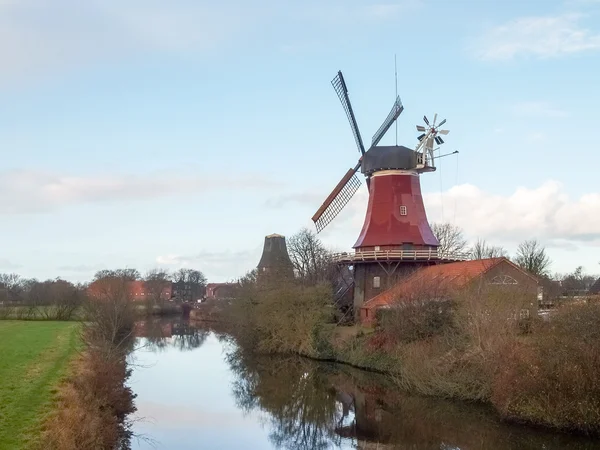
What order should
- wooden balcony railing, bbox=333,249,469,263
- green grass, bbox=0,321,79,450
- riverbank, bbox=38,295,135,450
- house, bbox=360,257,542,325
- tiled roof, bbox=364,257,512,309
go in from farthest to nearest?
1. wooden balcony railing, bbox=333,249,469,263
2. tiled roof, bbox=364,257,512,309
3. house, bbox=360,257,542,325
4. green grass, bbox=0,321,79,450
5. riverbank, bbox=38,295,135,450

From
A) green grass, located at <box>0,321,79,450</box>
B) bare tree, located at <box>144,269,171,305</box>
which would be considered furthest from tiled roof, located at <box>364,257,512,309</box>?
bare tree, located at <box>144,269,171,305</box>

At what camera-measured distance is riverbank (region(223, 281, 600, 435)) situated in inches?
614

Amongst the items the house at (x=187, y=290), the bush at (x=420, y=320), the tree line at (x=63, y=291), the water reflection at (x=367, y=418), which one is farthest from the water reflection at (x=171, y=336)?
the house at (x=187, y=290)

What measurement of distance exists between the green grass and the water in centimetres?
265

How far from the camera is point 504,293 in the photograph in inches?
851

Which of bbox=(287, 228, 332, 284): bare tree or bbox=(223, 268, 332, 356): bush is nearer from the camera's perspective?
bbox=(223, 268, 332, 356): bush

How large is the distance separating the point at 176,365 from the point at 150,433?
1421 centimetres

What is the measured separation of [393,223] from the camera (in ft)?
113

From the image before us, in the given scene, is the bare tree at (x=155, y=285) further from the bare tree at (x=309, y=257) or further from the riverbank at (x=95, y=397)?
the riverbank at (x=95, y=397)

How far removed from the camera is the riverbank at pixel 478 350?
1559cm

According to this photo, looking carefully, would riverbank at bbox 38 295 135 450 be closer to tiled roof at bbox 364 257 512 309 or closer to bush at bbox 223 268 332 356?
bush at bbox 223 268 332 356

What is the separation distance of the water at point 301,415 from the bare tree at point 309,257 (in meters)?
13.8

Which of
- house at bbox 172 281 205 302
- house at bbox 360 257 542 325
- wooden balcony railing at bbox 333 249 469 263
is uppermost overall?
house at bbox 172 281 205 302

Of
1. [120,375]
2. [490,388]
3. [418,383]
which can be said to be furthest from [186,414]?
[490,388]
